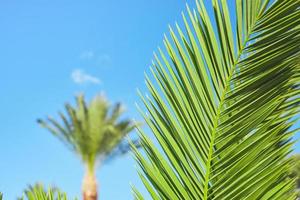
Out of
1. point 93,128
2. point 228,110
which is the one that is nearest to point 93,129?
point 93,128

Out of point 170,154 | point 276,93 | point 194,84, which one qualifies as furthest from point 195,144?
point 276,93

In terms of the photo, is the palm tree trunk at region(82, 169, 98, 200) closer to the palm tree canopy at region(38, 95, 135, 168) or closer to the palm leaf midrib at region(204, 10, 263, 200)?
the palm tree canopy at region(38, 95, 135, 168)

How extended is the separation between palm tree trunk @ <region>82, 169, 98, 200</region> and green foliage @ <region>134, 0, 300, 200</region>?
12.9 m

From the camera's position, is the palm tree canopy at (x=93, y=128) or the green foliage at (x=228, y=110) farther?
the palm tree canopy at (x=93, y=128)

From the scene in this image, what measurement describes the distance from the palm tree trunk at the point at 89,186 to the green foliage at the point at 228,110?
12.9 m

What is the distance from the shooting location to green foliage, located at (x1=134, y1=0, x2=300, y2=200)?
4.36 feet

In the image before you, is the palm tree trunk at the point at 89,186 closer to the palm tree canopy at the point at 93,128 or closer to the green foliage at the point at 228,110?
the palm tree canopy at the point at 93,128

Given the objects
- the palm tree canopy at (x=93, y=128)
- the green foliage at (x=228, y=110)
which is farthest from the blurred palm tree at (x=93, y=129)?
the green foliage at (x=228, y=110)

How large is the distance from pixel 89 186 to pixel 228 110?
13.2 meters

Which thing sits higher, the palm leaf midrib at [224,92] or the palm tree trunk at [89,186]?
the palm leaf midrib at [224,92]

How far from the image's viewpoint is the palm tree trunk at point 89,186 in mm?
14008

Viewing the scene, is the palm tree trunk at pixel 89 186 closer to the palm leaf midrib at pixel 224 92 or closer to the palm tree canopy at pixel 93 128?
the palm tree canopy at pixel 93 128

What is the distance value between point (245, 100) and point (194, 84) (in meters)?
0.17

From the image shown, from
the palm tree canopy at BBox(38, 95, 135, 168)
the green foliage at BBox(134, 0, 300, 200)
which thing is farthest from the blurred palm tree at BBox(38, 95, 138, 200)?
the green foliage at BBox(134, 0, 300, 200)
